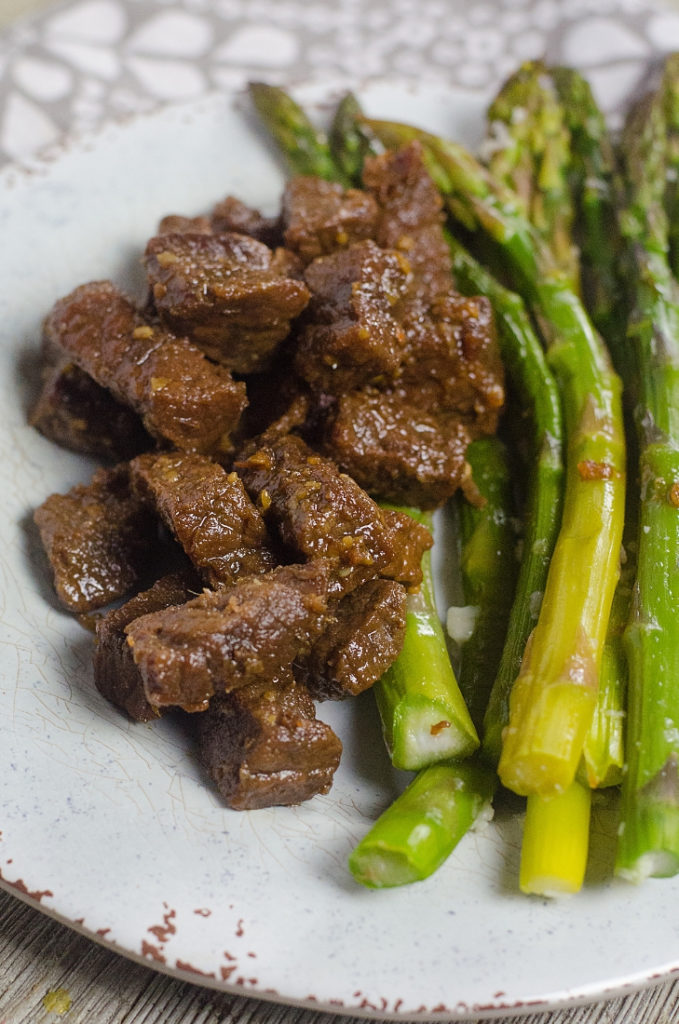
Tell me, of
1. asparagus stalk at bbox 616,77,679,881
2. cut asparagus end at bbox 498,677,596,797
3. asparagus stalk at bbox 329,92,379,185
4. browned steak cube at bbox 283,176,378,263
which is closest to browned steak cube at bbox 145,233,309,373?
browned steak cube at bbox 283,176,378,263

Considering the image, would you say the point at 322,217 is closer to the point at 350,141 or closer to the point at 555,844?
the point at 350,141

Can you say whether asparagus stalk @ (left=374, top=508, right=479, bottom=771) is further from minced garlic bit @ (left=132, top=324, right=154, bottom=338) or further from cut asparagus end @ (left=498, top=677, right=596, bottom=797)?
minced garlic bit @ (left=132, top=324, right=154, bottom=338)

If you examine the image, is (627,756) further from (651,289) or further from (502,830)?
(651,289)

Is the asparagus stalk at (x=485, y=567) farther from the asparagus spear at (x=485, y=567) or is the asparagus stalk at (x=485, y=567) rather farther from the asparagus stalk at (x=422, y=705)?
the asparagus stalk at (x=422, y=705)

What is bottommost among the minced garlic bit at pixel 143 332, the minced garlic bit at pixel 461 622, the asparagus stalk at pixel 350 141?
the minced garlic bit at pixel 461 622

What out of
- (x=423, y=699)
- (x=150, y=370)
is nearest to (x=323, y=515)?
(x=423, y=699)

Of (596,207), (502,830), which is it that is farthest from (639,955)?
(596,207)

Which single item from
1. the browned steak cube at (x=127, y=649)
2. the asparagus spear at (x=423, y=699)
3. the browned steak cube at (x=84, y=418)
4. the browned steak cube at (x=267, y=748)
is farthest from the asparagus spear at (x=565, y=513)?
the browned steak cube at (x=84, y=418)
